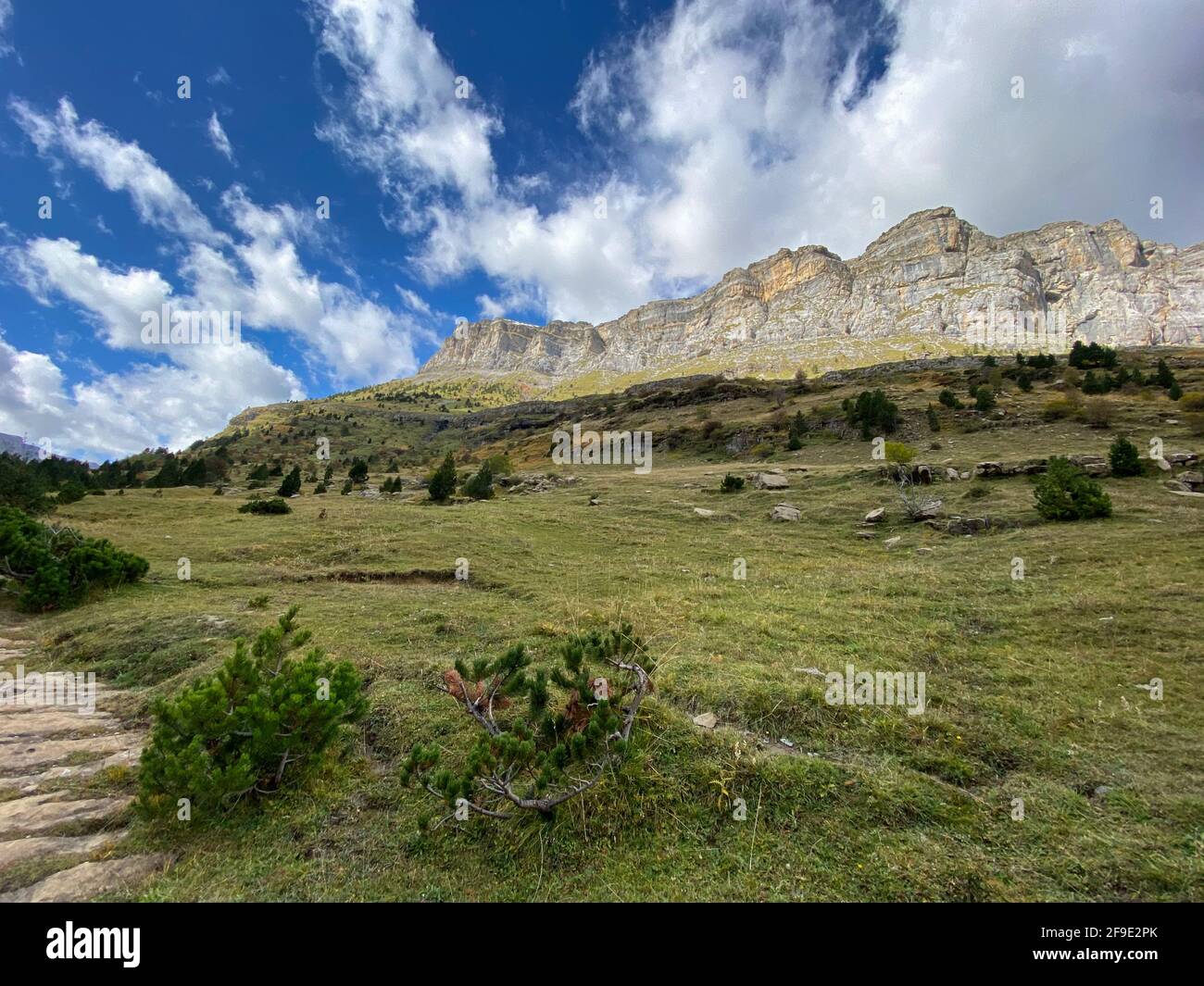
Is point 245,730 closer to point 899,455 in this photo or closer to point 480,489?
point 480,489

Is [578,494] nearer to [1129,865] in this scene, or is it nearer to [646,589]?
[646,589]

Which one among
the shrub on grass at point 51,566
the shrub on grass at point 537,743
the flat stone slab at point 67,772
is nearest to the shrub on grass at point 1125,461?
the shrub on grass at point 537,743

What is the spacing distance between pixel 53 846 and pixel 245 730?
1.46 m

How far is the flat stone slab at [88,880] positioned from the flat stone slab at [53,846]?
295mm

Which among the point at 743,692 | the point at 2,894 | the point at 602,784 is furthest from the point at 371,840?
the point at 743,692

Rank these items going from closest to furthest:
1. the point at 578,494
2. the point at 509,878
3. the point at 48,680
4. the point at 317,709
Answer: the point at 509,878 < the point at 317,709 < the point at 48,680 < the point at 578,494

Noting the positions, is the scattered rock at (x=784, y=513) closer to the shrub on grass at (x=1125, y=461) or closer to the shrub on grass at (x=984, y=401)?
the shrub on grass at (x=1125, y=461)

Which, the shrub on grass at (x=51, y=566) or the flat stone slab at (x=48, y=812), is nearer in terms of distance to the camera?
the flat stone slab at (x=48, y=812)

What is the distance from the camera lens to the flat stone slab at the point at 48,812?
14.3 ft

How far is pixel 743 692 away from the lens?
6.42m

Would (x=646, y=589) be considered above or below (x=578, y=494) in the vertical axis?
below

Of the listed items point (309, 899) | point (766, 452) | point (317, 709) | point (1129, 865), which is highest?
point (766, 452)
